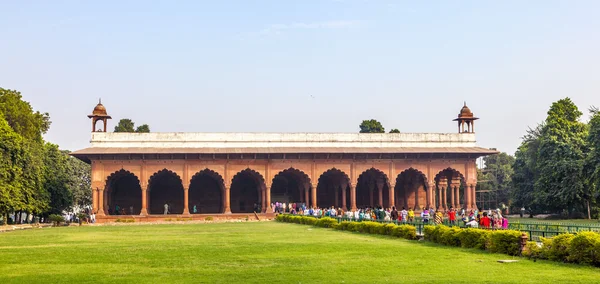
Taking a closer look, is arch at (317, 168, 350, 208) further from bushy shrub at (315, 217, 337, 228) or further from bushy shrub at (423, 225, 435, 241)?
bushy shrub at (423, 225, 435, 241)

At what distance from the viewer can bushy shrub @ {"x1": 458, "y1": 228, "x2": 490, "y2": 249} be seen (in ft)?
58.3

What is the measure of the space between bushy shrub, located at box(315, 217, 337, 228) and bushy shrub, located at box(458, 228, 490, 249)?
12656mm

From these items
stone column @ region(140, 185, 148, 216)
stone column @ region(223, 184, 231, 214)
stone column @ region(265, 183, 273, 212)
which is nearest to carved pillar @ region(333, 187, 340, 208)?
stone column @ region(265, 183, 273, 212)

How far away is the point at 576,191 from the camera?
41.1 m

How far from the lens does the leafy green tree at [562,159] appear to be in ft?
136

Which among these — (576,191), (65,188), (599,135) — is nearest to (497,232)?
(599,135)

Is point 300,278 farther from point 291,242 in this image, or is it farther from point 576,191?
point 576,191

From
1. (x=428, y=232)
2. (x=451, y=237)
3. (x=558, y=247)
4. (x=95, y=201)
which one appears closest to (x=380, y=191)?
(x=95, y=201)

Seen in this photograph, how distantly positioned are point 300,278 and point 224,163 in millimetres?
35757

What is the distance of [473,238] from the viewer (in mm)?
18297

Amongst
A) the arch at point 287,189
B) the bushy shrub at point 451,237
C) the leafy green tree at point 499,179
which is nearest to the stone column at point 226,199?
the arch at point 287,189

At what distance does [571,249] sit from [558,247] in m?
0.48

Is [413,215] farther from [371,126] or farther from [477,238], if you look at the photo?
[371,126]

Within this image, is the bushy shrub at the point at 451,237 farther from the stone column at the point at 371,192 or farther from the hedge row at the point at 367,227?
the stone column at the point at 371,192
